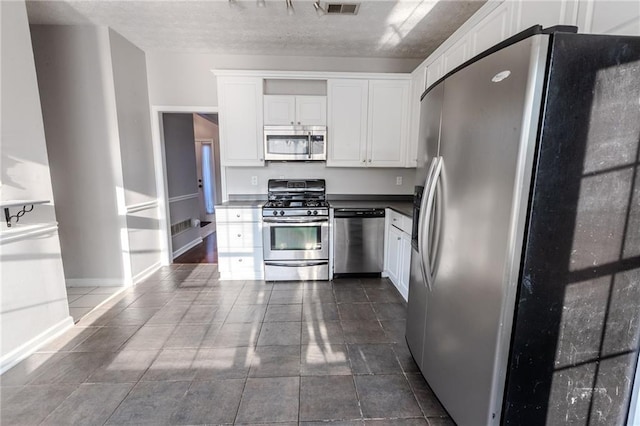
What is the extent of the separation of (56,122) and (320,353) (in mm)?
3470

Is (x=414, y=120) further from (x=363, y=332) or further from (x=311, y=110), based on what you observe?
(x=363, y=332)

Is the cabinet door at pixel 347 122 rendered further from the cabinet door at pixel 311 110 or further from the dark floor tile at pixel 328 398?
the dark floor tile at pixel 328 398

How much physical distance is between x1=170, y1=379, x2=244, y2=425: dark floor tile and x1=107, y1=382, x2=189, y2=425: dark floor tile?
5 cm

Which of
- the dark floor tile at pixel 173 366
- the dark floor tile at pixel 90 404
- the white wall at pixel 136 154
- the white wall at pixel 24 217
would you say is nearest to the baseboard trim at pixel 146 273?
the white wall at pixel 136 154

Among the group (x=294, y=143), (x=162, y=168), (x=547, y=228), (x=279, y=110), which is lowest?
(x=547, y=228)

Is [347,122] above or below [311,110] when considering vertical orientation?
below

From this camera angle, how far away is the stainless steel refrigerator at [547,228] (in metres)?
0.95

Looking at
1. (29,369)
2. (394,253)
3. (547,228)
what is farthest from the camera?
(394,253)

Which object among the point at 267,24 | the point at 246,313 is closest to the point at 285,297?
the point at 246,313

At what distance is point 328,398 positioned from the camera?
1.61 meters

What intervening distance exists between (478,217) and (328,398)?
1305 mm

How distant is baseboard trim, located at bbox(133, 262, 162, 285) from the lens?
3271mm

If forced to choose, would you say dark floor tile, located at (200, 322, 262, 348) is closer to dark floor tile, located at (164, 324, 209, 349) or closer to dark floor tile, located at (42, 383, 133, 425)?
dark floor tile, located at (164, 324, 209, 349)

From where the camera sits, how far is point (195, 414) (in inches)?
59.4
